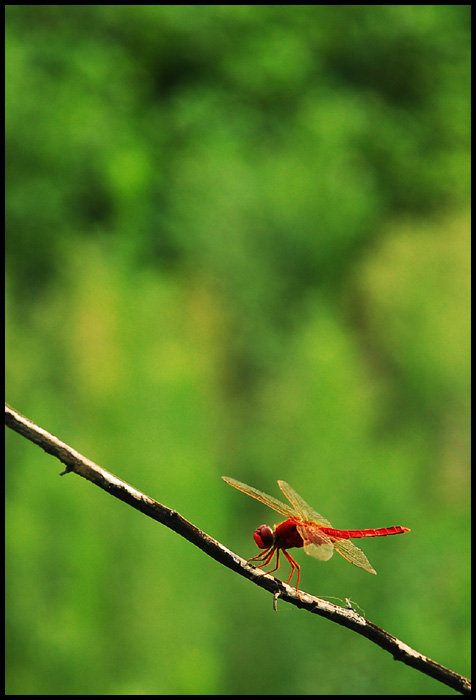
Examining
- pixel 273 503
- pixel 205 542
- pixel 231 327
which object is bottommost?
pixel 205 542

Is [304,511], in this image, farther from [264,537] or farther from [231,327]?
[231,327]

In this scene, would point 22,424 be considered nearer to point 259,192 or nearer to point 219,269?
point 219,269

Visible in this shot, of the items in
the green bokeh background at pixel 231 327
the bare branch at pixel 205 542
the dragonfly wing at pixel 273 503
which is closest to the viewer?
the bare branch at pixel 205 542

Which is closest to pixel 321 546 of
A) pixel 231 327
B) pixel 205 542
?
pixel 205 542

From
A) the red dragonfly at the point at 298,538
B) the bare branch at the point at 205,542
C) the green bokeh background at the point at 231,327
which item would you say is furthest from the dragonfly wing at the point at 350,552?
the green bokeh background at the point at 231,327

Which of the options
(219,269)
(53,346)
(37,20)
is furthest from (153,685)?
(37,20)

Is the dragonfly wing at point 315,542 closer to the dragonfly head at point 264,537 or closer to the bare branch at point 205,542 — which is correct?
the dragonfly head at point 264,537
